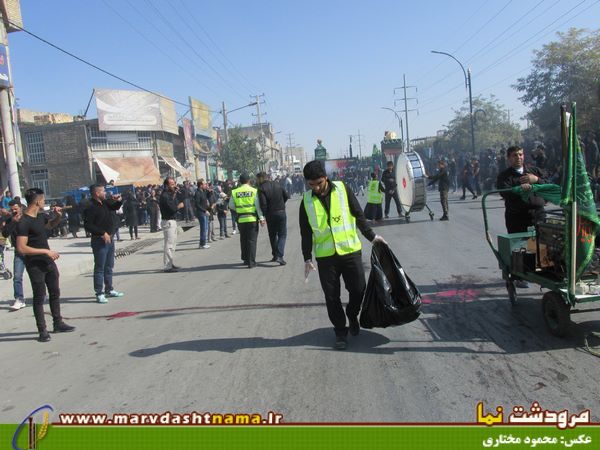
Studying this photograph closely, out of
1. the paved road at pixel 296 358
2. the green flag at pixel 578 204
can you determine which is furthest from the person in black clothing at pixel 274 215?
the green flag at pixel 578 204

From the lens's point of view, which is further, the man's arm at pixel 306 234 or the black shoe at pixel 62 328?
the black shoe at pixel 62 328

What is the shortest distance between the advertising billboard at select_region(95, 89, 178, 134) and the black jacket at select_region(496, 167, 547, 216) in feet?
108

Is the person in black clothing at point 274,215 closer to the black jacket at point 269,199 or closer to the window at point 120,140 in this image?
the black jacket at point 269,199

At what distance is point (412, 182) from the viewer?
564 inches

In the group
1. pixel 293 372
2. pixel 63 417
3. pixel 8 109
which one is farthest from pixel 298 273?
pixel 8 109

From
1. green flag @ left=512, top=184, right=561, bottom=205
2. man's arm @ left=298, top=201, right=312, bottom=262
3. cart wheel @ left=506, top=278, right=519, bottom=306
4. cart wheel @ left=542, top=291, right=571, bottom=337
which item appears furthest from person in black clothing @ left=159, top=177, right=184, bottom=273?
cart wheel @ left=542, top=291, right=571, bottom=337

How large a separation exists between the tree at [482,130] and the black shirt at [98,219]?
60.1 m

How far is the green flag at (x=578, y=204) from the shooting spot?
4320 mm

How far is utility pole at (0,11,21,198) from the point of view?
19578 mm

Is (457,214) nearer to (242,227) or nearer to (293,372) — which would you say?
(242,227)

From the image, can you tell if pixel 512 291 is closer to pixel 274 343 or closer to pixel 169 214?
pixel 274 343

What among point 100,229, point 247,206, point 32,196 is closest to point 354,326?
point 32,196
